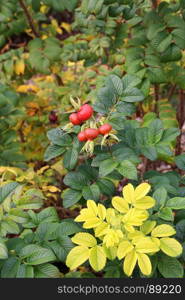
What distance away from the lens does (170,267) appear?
1.25 metres

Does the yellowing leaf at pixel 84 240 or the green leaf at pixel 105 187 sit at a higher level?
the yellowing leaf at pixel 84 240

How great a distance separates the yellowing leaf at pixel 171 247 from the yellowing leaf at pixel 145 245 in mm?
44

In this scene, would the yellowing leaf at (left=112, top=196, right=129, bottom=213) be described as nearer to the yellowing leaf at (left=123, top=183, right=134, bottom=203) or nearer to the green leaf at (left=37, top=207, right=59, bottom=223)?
the yellowing leaf at (left=123, top=183, right=134, bottom=203)

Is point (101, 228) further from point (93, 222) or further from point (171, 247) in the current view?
point (171, 247)

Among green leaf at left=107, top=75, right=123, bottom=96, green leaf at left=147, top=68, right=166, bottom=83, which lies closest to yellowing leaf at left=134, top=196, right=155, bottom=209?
green leaf at left=107, top=75, right=123, bottom=96

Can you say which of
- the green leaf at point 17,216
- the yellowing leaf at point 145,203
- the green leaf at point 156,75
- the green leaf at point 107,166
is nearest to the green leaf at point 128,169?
the green leaf at point 107,166

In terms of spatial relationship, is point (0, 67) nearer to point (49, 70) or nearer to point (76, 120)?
point (49, 70)

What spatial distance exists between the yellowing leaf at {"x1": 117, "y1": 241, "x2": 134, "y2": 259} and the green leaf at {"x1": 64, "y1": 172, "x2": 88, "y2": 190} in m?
0.34

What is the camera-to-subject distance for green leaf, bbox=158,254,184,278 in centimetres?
123

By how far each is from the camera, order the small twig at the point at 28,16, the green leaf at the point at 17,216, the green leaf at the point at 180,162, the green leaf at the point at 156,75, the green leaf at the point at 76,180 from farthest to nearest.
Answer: the small twig at the point at 28,16 < the green leaf at the point at 156,75 < the green leaf at the point at 180,162 < the green leaf at the point at 76,180 < the green leaf at the point at 17,216

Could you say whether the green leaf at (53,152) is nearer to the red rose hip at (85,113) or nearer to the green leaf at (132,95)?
the red rose hip at (85,113)

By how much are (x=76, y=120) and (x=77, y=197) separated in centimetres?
25

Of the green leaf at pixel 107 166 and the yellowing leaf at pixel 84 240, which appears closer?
the yellowing leaf at pixel 84 240

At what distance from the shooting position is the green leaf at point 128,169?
1.36 metres
